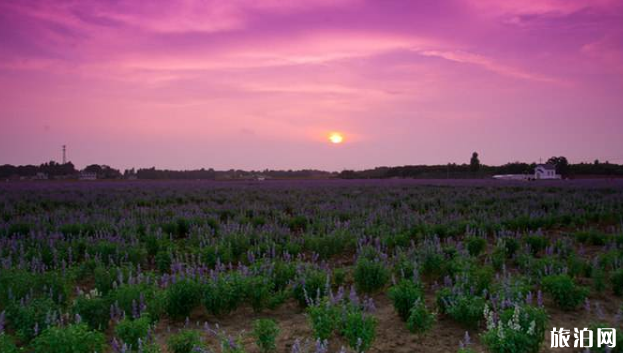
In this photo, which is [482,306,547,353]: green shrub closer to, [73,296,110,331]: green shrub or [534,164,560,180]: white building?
[73,296,110,331]: green shrub

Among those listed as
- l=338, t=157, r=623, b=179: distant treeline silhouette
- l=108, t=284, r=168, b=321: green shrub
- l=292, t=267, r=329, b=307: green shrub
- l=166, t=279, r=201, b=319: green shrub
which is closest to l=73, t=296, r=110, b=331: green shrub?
l=108, t=284, r=168, b=321: green shrub

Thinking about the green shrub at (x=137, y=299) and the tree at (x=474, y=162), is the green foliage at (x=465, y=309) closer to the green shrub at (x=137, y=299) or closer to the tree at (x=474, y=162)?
the green shrub at (x=137, y=299)

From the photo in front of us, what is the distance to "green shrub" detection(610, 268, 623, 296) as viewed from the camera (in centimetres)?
584

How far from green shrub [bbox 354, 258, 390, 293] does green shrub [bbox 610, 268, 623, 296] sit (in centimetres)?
292

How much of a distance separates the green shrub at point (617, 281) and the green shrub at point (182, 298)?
530 cm

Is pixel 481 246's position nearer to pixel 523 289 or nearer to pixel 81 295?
pixel 523 289

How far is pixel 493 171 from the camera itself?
78.1 metres

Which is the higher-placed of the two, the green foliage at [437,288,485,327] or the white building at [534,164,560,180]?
the white building at [534,164,560,180]

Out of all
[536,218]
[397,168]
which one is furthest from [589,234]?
[397,168]

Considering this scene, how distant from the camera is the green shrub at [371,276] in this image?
610cm

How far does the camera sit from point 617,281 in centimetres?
589

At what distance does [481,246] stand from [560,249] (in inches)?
50.9

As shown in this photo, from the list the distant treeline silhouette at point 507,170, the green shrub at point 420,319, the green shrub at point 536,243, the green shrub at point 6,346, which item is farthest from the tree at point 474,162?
the green shrub at point 6,346

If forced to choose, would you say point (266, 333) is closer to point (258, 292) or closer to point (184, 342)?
point (184, 342)
